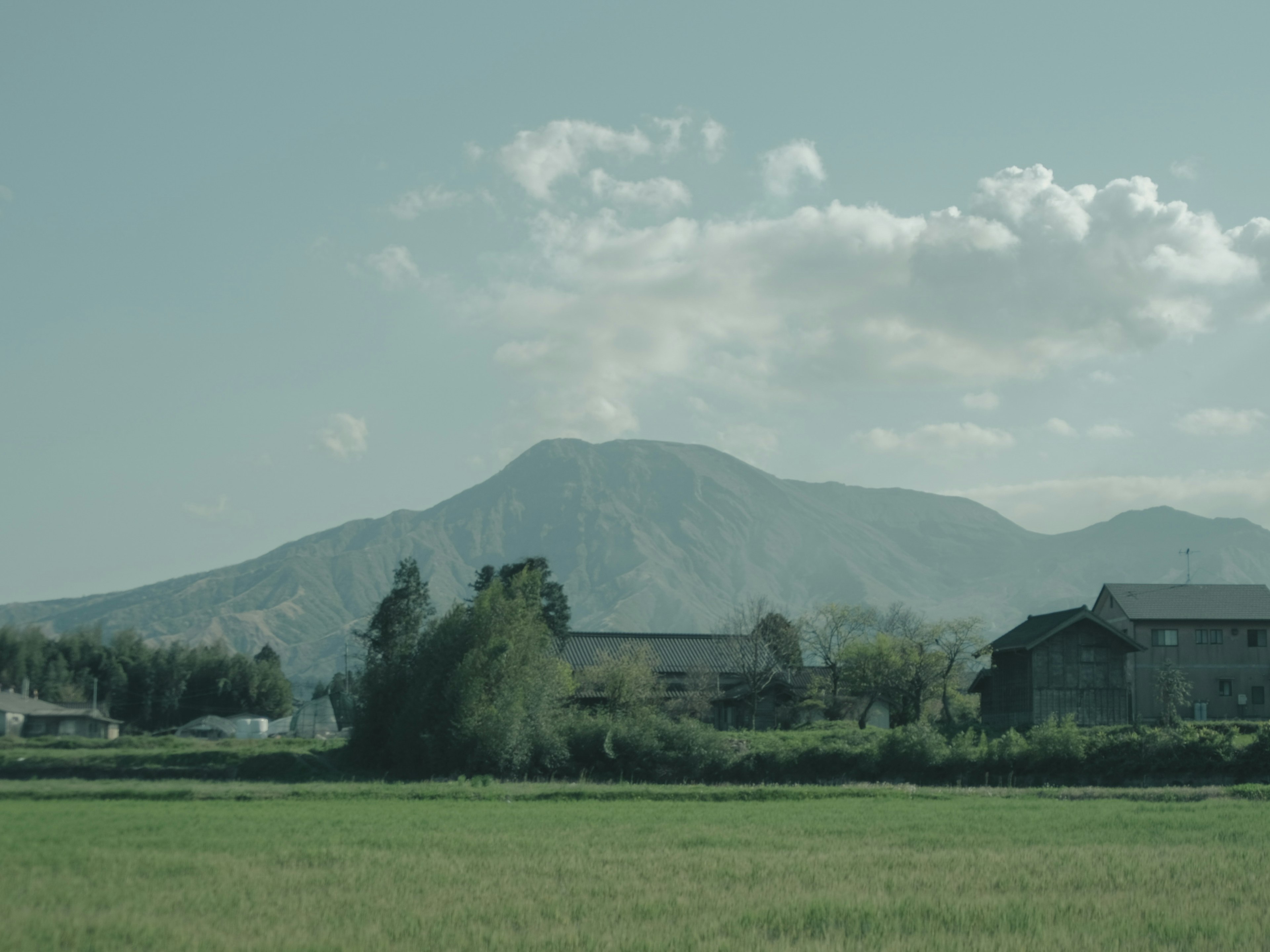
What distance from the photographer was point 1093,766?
39.0 m

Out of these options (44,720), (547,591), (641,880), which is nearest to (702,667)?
(547,591)

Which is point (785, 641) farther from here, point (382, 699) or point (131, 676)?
point (131, 676)

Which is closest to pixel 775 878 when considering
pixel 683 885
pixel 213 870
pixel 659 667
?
pixel 683 885

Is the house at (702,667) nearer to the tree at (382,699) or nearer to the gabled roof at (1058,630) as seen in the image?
the gabled roof at (1058,630)

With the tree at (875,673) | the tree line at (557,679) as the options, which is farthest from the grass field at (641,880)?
the tree at (875,673)

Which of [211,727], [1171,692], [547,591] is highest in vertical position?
[547,591]

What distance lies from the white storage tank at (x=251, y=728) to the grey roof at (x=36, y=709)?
516 inches

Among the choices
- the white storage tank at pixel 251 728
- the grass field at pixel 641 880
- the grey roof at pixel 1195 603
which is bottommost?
the white storage tank at pixel 251 728

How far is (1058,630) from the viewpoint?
6272 cm

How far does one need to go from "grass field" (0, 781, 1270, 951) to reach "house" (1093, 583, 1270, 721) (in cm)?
4231

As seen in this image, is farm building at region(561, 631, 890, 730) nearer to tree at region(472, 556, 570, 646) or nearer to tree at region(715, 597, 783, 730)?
tree at region(715, 597, 783, 730)

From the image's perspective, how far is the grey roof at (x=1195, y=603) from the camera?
225 ft

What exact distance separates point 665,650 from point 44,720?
5435 cm

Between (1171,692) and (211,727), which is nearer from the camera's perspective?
(1171,692)
